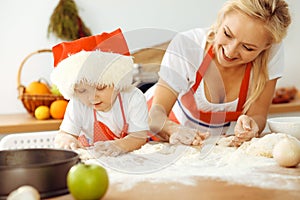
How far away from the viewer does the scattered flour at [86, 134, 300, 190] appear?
966 millimetres

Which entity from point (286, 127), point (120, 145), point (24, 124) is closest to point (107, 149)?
point (120, 145)

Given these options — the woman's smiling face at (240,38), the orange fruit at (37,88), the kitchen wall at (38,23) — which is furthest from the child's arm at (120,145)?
the kitchen wall at (38,23)

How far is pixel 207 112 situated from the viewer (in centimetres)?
148

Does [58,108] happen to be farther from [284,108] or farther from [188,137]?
[284,108]

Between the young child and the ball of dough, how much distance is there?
31 cm

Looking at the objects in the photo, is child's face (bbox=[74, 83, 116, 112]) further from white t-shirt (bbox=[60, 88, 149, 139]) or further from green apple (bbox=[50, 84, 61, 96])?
green apple (bbox=[50, 84, 61, 96])

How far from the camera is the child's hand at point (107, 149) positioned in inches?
45.2

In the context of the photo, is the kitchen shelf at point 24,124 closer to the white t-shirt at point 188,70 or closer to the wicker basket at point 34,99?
the wicker basket at point 34,99

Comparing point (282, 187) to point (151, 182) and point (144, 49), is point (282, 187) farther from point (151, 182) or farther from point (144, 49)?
point (144, 49)

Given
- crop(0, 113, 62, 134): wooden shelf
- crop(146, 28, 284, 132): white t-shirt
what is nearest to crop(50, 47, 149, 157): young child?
crop(146, 28, 284, 132): white t-shirt

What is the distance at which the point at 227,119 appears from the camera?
5.11ft

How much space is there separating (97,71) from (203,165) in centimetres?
31

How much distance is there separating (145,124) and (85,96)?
16cm

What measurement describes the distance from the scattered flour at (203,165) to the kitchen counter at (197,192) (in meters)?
0.02
